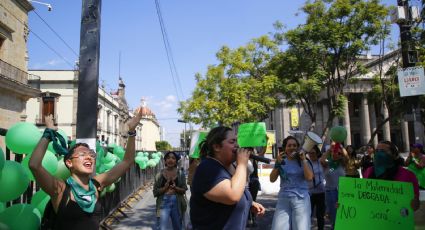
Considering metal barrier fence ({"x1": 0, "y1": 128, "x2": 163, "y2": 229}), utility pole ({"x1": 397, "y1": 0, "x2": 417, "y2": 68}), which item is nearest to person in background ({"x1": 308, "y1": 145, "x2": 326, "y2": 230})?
utility pole ({"x1": 397, "y1": 0, "x2": 417, "y2": 68})

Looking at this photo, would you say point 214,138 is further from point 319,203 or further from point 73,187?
point 319,203

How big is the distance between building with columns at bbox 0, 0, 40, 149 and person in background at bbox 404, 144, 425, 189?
68.1ft

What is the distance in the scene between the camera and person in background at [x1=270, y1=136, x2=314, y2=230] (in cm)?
459

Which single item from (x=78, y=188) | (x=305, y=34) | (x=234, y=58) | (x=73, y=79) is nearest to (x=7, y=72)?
(x=234, y=58)

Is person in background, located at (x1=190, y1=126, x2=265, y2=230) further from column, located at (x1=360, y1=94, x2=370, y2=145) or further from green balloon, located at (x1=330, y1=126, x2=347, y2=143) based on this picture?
column, located at (x1=360, y1=94, x2=370, y2=145)

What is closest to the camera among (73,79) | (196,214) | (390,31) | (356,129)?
(196,214)

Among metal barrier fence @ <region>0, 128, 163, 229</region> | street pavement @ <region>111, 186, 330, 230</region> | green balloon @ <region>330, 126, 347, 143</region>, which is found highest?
green balloon @ <region>330, 126, 347, 143</region>

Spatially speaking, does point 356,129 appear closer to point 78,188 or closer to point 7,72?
point 7,72

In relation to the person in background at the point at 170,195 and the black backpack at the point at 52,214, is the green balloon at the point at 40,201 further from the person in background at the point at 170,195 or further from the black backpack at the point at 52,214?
the person in background at the point at 170,195

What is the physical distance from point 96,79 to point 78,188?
4.97 ft

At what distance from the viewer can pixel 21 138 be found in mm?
3506

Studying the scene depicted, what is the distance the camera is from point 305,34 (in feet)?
56.0

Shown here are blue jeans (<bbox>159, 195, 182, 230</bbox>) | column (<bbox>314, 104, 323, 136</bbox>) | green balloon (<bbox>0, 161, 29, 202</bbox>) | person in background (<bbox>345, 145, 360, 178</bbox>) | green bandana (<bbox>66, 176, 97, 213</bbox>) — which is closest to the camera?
green bandana (<bbox>66, 176, 97, 213</bbox>)

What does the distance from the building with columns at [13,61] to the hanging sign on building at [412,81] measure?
67.3 ft
